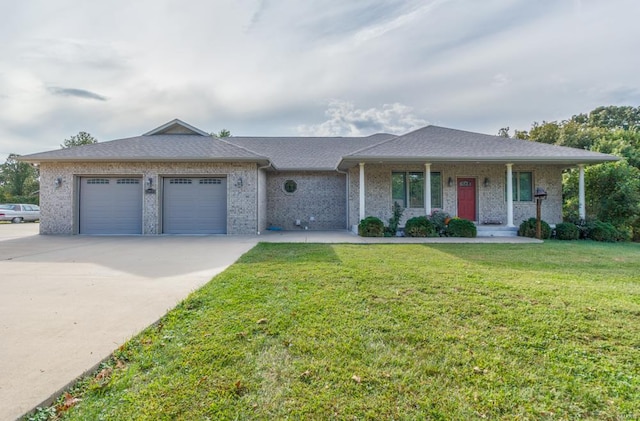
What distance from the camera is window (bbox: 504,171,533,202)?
13.4 metres

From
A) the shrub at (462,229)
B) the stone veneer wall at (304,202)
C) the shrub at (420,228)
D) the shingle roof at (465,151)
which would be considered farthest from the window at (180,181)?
the shrub at (462,229)

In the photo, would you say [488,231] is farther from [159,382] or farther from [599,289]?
[159,382]

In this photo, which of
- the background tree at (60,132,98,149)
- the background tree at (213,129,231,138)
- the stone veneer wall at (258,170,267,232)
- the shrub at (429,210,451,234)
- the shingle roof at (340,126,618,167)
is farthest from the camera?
the background tree at (60,132,98,149)

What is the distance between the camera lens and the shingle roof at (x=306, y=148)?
1502 centimetres

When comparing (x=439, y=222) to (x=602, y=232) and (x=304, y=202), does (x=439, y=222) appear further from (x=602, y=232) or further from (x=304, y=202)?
(x=304, y=202)

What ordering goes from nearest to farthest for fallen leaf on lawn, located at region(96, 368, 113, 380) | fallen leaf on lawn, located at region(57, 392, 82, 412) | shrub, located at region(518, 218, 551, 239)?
1. fallen leaf on lawn, located at region(57, 392, 82, 412)
2. fallen leaf on lawn, located at region(96, 368, 113, 380)
3. shrub, located at region(518, 218, 551, 239)

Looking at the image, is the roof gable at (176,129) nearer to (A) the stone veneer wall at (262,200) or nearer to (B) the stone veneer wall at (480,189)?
(A) the stone veneer wall at (262,200)

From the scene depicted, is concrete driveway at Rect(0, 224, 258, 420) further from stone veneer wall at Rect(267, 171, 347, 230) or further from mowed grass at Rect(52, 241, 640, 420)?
stone veneer wall at Rect(267, 171, 347, 230)

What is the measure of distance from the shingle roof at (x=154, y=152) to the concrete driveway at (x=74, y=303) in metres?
4.58

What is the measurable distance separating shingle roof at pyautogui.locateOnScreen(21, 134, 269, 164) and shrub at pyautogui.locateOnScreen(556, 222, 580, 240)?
462 inches

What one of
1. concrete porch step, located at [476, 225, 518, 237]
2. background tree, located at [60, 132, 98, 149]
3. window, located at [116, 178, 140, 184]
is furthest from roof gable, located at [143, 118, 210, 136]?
background tree, located at [60, 132, 98, 149]

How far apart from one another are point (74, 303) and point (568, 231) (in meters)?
14.5

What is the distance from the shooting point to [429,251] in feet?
26.0

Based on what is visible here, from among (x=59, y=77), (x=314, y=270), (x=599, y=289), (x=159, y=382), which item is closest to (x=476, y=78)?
(x=599, y=289)
